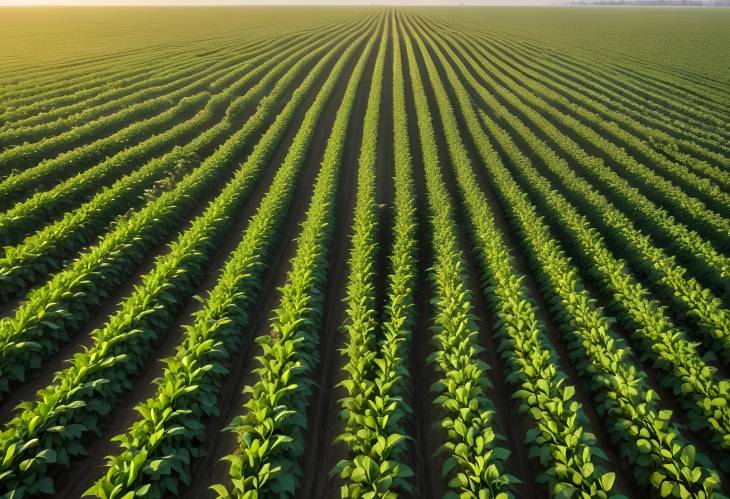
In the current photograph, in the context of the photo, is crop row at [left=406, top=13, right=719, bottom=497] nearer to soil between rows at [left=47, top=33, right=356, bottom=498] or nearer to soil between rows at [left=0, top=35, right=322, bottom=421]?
soil between rows at [left=47, top=33, right=356, bottom=498]

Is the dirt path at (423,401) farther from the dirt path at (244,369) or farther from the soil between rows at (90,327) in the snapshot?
the soil between rows at (90,327)

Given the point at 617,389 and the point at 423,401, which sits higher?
the point at 617,389

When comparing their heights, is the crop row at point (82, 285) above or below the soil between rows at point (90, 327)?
above

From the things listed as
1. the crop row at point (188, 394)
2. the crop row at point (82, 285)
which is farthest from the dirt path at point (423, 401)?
the crop row at point (82, 285)

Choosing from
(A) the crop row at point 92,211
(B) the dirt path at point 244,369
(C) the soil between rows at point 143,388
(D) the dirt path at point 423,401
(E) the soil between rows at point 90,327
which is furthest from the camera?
(A) the crop row at point 92,211

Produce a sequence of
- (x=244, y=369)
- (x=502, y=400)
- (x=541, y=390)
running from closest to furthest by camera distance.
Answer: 1. (x=541, y=390)
2. (x=502, y=400)
3. (x=244, y=369)

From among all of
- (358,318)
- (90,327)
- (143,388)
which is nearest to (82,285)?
(90,327)

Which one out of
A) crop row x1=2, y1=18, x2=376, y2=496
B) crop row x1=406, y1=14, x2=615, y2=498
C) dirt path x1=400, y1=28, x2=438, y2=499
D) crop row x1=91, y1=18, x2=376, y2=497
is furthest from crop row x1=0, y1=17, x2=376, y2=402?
crop row x1=406, y1=14, x2=615, y2=498

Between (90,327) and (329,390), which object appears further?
(90,327)

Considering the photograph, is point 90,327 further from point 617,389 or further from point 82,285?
point 617,389
